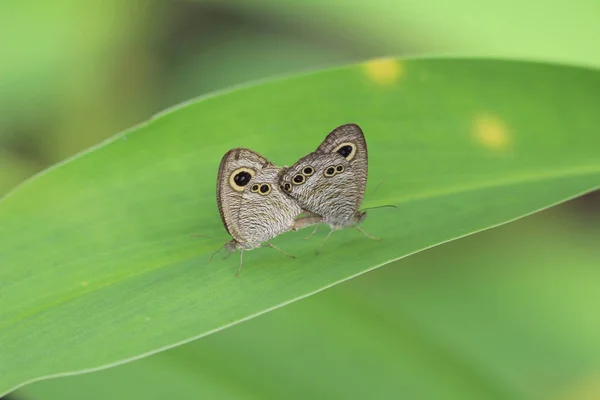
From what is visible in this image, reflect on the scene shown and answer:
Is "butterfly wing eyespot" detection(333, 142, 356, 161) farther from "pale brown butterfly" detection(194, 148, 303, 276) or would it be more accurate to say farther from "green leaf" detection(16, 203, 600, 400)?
"green leaf" detection(16, 203, 600, 400)

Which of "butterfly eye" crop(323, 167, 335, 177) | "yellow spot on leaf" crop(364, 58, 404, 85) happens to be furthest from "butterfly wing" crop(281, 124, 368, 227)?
"yellow spot on leaf" crop(364, 58, 404, 85)

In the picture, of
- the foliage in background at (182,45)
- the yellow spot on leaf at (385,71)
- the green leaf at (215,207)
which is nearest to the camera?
the green leaf at (215,207)

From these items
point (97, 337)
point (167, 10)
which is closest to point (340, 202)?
point (97, 337)

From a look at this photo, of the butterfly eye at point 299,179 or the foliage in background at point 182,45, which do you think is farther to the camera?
the foliage in background at point 182,45

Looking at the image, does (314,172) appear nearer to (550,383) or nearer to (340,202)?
(340,202)

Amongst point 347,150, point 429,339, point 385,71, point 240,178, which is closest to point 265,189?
point 240,178

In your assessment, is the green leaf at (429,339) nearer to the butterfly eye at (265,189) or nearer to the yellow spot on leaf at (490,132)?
the butterfly eye at (265,189)

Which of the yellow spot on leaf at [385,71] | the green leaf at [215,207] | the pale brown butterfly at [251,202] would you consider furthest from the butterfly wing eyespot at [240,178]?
the yellow spot on leaf at [385,71]
